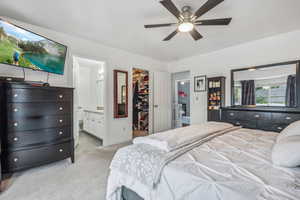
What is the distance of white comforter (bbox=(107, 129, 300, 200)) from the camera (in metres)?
0.80

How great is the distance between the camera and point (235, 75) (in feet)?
12.4

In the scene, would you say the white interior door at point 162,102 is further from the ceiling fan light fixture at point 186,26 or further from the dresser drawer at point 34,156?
the dresser drawer at point 34,156

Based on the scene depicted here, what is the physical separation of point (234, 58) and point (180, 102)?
8.08 ft

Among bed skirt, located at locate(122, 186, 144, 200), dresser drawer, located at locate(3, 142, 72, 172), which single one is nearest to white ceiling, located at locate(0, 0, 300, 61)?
dresser drawer, located at locate(3, 142, 72, 172)

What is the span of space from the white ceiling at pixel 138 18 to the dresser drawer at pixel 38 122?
1.70 metres

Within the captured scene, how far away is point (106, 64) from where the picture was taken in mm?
3727

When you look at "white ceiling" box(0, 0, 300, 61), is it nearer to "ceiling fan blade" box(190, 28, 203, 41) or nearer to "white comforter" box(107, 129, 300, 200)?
"ceiling fan blade" box(190, 28, 203, 41)

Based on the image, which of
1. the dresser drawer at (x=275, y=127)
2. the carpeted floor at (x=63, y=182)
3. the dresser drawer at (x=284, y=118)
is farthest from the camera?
the dresser drawer at (x=275, y=127)

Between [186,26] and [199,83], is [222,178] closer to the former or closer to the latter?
[186,26]

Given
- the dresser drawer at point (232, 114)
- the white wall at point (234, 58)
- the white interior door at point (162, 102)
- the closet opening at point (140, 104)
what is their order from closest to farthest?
the white wall at point (234, 58) < the dresser drawer at point (232, 114) < the white interior door at point (162, 102) < the closet opening at point (140, 104)

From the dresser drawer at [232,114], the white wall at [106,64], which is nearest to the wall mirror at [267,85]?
the dresser drawer at [232,114]

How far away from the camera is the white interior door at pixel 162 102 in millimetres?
4891

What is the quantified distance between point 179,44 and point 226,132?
8.25 ft

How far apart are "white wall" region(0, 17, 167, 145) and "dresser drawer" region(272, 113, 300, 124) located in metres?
3.34
